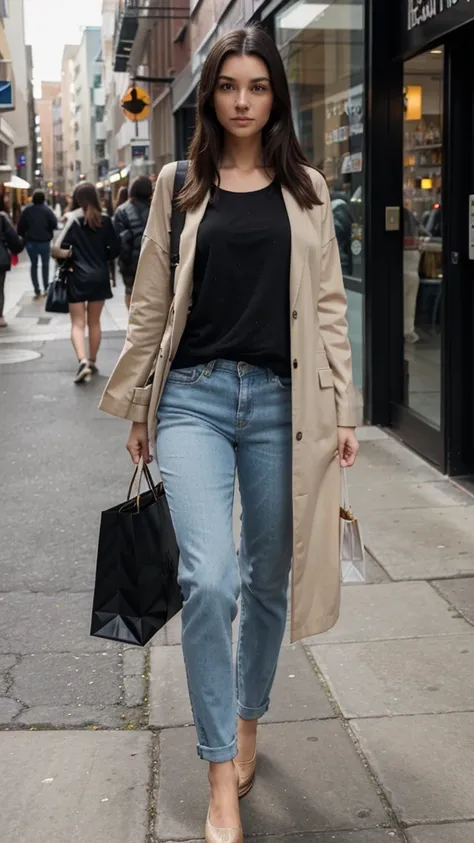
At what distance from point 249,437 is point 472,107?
165 inches

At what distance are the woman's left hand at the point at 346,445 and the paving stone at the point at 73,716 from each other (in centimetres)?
125

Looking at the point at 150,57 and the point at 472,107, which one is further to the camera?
the point at 150,57

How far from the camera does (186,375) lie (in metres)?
3.07

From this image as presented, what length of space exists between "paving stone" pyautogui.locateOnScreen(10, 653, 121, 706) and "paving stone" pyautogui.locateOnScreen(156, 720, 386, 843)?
47cm

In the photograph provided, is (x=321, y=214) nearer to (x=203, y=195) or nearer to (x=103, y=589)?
(x=203, y=195)

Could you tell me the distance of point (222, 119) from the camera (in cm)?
308

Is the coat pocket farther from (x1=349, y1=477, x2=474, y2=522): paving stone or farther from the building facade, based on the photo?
the building facade

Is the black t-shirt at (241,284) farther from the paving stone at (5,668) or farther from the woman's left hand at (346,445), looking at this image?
the paving stone at (5,668)

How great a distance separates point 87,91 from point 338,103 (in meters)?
131

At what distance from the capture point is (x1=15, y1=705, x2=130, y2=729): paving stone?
12.8 ft

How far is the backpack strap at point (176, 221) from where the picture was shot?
3088 millimetres

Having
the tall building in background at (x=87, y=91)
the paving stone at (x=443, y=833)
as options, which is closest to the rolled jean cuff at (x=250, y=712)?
the paving stone at (x=443, y=833)

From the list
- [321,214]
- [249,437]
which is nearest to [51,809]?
[249,437]

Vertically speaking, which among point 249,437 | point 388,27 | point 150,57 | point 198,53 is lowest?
point 249,437
